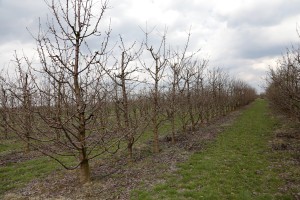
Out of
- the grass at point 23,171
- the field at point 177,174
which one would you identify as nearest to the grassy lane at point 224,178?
the field at point 177,174

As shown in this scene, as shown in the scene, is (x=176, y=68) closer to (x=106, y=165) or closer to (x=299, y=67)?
(x=106, y=165)

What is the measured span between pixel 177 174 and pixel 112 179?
234 cm

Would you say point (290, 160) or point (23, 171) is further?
point (23, 171)

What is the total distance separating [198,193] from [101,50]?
532cm

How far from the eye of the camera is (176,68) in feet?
55.8

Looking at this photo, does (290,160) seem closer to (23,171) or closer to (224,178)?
(224,178)

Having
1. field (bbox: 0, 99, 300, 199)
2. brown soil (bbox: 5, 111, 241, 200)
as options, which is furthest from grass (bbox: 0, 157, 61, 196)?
brown soil (bbox: 5, 111, 241, 200)

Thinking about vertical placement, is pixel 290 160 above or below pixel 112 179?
below

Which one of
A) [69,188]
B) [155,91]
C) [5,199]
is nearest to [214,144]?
[155,91]

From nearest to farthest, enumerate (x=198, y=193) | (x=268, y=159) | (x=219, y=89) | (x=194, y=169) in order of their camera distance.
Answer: (x=198, y=193) < (x=194, y=169) < (x=268, y=159) < (x=219, y=89)

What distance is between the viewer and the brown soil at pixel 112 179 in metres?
8.98

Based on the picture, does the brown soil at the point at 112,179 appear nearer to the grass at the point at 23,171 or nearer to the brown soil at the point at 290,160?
the grass at the point at 23,171

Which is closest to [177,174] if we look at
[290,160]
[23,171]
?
[290,160]

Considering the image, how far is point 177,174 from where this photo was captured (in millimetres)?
10430
